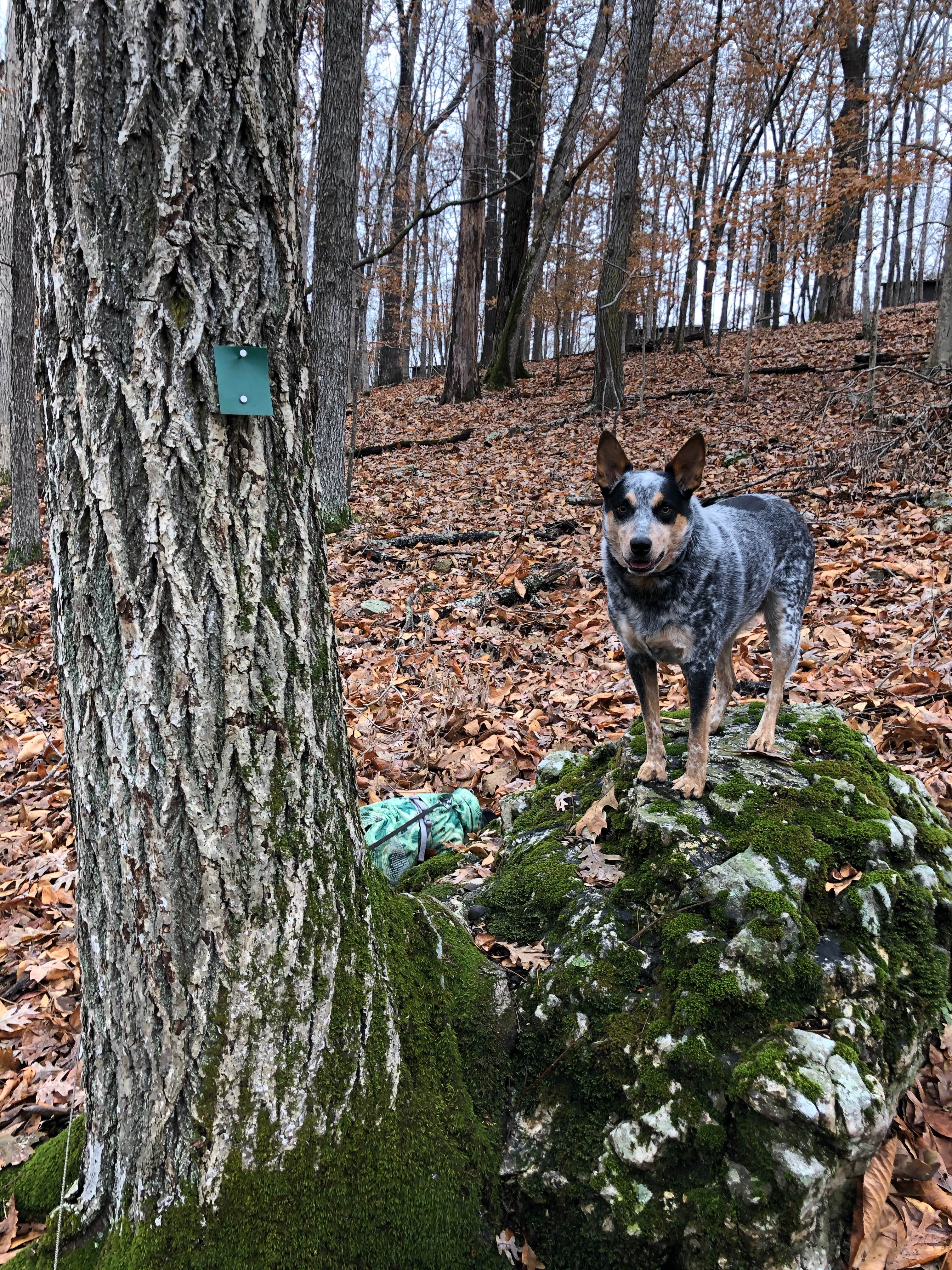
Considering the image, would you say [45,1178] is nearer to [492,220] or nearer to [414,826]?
[414,826]

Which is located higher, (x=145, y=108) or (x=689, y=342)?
(x=689, y=342)

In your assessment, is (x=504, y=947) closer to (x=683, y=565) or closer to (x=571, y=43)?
(x=683, y=565)

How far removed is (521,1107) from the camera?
226 centimetres

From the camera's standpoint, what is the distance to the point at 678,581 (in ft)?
9.94

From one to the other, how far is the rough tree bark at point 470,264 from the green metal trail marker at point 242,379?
18.9 m

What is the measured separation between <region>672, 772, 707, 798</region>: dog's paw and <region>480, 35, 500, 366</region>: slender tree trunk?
19.1 metres

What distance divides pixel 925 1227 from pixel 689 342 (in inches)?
1010

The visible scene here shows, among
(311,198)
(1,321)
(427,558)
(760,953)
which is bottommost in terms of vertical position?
(760,953)

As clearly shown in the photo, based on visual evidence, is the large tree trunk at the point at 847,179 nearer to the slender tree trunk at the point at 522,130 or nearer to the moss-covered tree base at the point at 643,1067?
the slender tree trunk at the point at 522,130

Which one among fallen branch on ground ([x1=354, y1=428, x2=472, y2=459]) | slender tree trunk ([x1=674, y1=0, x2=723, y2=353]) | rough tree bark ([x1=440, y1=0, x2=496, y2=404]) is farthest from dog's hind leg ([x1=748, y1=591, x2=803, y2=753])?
rough tree bark ([x1=440, y1=0, x2=496, y2=404])

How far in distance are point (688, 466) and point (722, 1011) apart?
201cm

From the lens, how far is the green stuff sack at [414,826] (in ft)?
12.4

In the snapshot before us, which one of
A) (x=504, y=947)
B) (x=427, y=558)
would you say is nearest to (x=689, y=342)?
(x=427, y=558)

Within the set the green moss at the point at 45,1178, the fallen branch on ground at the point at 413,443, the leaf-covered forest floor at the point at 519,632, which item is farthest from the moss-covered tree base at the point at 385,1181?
the fallen branch on ground at the point at 413,443
